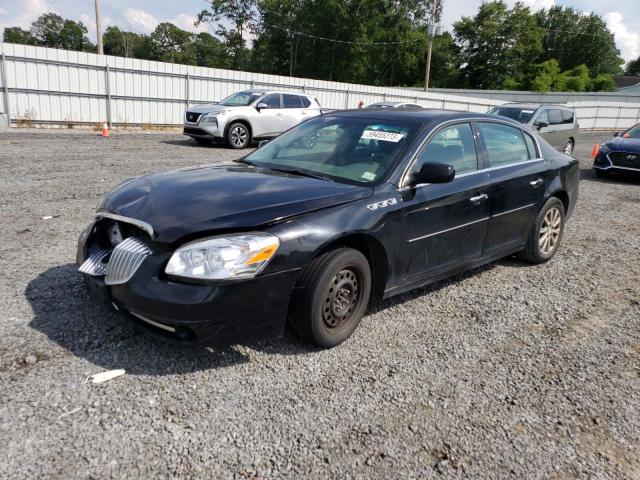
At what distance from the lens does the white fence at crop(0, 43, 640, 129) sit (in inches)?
594

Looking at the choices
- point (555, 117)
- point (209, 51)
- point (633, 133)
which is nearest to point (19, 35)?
point (209, 51)

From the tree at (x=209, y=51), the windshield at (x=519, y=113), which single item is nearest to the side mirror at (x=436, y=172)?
the windshield at (x=519, y=113)

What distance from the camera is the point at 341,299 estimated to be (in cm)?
324

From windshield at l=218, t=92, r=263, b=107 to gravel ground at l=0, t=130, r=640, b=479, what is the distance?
10.1 metres

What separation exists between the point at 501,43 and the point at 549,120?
195 feet

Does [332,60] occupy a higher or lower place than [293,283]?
higher

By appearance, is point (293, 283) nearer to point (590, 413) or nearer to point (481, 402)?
point (481, 402)

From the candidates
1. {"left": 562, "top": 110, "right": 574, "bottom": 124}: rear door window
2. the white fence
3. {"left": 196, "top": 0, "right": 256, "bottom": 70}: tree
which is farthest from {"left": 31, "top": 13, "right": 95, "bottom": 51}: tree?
{"left": 562, "top": 110, "right": 574, "bottom": 124}: rear door window

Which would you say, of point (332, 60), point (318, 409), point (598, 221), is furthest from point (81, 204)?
point (332, 60)

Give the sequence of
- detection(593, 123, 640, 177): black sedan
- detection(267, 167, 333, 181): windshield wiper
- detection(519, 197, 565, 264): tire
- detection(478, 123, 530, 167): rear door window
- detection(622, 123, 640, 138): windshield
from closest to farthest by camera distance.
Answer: detection(267, 167, 333, 181): windshield wiper
detection(478, 123, 530, 167): rear door window
detection(519, 197, 565, 264): tire
detection(593, 123, 640, 177): black sedan
detection(622, 123, 640, 138): windshield

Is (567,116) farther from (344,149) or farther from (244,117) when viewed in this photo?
(344,149)

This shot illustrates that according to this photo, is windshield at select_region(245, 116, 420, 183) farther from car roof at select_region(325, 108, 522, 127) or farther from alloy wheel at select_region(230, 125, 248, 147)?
alloy wheel at select_region(230, 125, 248, 147)

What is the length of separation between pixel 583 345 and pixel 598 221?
477 cm

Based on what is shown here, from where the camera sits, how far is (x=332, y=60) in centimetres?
6278
